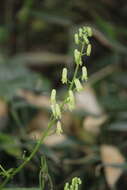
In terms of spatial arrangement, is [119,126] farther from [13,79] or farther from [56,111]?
[56,111]

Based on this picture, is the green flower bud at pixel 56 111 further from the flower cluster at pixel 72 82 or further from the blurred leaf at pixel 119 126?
the blurred leaf at pixel 119 126

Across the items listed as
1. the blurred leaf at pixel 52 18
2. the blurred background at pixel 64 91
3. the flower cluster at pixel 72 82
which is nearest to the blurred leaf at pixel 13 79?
the blurred background at pixel 64 91

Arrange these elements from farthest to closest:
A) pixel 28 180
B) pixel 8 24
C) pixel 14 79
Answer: pixel 8 24, pixel 14 79, pixel 28 180

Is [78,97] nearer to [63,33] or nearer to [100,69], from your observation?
[100,69]

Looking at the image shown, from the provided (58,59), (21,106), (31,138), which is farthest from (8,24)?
(31,138)

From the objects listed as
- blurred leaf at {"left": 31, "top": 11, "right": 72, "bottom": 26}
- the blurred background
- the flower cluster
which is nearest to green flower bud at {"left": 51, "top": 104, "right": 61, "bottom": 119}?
the flower cluster

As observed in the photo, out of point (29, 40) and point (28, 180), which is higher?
point (29, 40)

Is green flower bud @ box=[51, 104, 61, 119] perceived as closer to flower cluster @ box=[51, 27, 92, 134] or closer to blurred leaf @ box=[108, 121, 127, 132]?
flower cluster @ box=[51, 27, 92, 134]

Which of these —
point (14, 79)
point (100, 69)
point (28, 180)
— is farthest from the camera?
point (100, 69)

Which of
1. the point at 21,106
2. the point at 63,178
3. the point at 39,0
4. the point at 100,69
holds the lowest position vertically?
the point at 63,178
